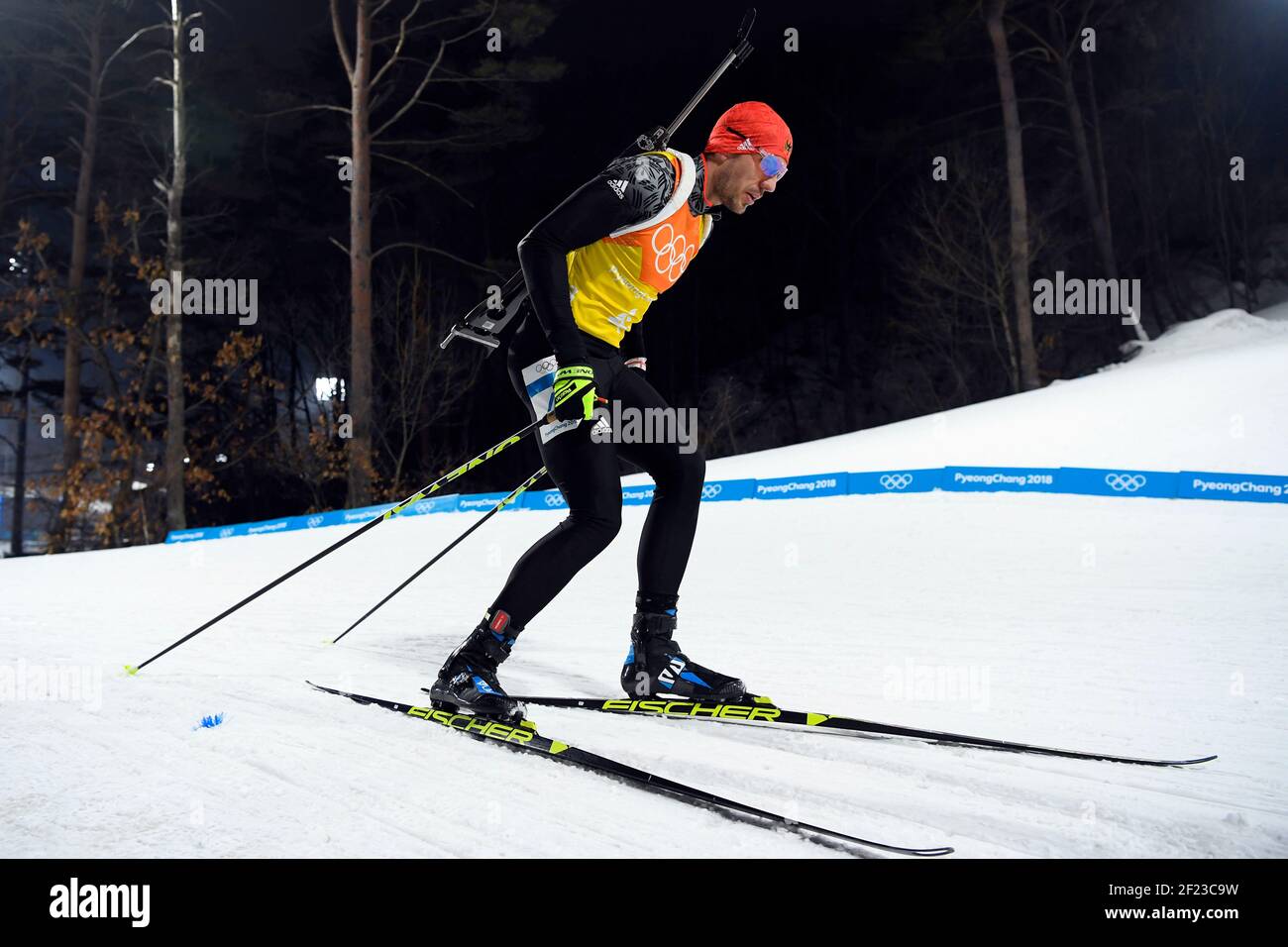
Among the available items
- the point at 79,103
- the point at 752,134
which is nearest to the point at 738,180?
the point at 752,134

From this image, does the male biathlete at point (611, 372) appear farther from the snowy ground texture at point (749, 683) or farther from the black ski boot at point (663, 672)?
the snowy ground texture at point (749, 683)

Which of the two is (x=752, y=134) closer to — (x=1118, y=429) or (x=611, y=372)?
(x=611, y=372)

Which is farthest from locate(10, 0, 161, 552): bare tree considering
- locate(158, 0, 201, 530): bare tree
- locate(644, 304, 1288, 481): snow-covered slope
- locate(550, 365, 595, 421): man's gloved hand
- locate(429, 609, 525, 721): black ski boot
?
locate(550, 365, 595, 421): man's gloved hand

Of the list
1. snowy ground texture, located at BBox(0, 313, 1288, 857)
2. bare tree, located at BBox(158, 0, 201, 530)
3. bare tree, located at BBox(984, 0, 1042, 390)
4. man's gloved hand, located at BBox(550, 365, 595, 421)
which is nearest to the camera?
snowy ground texture, located at BBox(0, 313, 1288, 857)

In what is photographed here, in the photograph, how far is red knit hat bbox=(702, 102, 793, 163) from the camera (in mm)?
2426

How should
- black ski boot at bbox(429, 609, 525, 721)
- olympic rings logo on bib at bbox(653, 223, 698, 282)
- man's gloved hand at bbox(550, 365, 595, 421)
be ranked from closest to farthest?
man's gloved hand at bbox(550, 365, 595, 421)
black ski boot at bbox(429, 609, 525, 721)
olympic rings logo on bib at bbox(653, 223, 698, 282)

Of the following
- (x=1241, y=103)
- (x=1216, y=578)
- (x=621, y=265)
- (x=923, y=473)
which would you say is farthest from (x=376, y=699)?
(x=1241, y=103)

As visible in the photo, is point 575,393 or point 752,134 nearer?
point 575,393

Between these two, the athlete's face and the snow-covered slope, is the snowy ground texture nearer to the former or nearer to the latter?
the athlete's face

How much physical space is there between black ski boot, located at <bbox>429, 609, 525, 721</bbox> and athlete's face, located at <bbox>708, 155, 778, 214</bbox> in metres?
1.24

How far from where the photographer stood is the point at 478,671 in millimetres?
2305

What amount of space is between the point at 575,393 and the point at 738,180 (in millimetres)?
760

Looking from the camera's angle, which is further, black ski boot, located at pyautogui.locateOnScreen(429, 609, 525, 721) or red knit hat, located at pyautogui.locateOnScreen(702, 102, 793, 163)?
red knit hat, located at pyautogui.locateOnScreen(702, 102, 793, 163)

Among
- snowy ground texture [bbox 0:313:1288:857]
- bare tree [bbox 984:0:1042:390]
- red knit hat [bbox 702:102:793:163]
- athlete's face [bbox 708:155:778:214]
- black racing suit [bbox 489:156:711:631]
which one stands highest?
bare tree [bbox 984:0:1042:390]
